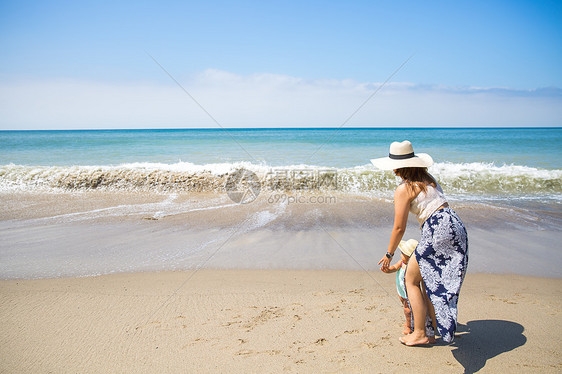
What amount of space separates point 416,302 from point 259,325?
1.31 m

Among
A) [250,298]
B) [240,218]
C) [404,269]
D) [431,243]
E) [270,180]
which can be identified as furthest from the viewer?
[270,180]

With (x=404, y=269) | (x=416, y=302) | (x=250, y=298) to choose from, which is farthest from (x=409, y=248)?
(x=250, y=298)

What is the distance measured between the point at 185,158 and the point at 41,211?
10614mm

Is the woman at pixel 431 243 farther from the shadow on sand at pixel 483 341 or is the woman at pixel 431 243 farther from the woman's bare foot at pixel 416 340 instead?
the shadow on sand at pixel 483 341

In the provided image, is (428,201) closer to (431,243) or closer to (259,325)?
(431,243)

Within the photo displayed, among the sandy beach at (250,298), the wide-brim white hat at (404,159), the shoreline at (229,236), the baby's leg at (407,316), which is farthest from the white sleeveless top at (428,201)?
the shoreline at (229,236)

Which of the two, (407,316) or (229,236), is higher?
(407,316)

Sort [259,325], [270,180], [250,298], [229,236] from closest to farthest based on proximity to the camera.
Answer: [259,325] → [250,298] → [229,236] → [270,180]

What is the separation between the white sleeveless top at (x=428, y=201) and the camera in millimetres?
2328

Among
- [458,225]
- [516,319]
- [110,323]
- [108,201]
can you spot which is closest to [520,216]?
[516,319]

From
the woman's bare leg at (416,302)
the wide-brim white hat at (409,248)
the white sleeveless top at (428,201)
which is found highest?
the white sleeveless top at (428,201)

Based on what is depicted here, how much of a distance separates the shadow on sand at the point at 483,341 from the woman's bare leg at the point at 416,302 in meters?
0.29

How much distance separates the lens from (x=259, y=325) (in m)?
2.86

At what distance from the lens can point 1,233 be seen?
5.57m
